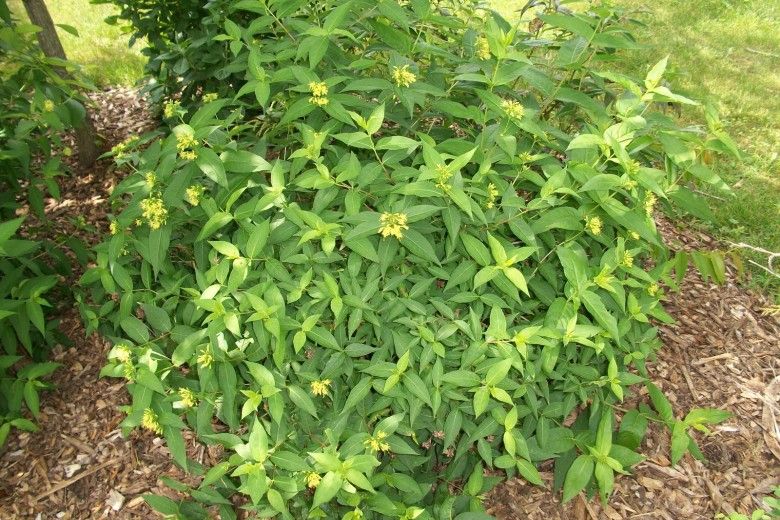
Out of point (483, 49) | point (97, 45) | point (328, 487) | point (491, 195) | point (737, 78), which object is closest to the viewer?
point (328, 487)

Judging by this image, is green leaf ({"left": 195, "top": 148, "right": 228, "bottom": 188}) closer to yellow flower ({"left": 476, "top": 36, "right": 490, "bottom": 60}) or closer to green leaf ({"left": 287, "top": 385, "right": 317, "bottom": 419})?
green leaf ({"left": 287, "top": 385, "right": 317, "bottom": 419})

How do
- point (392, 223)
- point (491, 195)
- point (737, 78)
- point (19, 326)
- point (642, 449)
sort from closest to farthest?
1. point (392, 223)
2. point (491, 195)
3. point (19, 326)
4. point (642, 449)
5. point (737, 78)

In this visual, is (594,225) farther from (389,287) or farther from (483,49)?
→ (483,49)

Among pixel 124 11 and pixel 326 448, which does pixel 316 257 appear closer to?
pixel 326 448

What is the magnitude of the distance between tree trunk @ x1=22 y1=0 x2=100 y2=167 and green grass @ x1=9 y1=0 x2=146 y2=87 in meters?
1.09

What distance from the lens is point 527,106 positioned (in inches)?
107

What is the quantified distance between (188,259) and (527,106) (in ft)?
5.64

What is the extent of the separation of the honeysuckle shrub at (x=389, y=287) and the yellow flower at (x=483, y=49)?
2 cm

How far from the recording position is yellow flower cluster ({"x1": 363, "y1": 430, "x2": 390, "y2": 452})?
2.13 metres

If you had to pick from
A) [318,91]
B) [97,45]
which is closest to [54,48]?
[97,45]

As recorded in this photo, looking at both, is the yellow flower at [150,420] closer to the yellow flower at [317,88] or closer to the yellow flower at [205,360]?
the yellow flower at [205,360]

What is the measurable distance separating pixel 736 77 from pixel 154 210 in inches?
230

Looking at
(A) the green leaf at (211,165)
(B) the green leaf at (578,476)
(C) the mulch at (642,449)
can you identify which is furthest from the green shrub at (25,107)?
(B) the green leaf at (578,476)

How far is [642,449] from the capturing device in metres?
2.91
